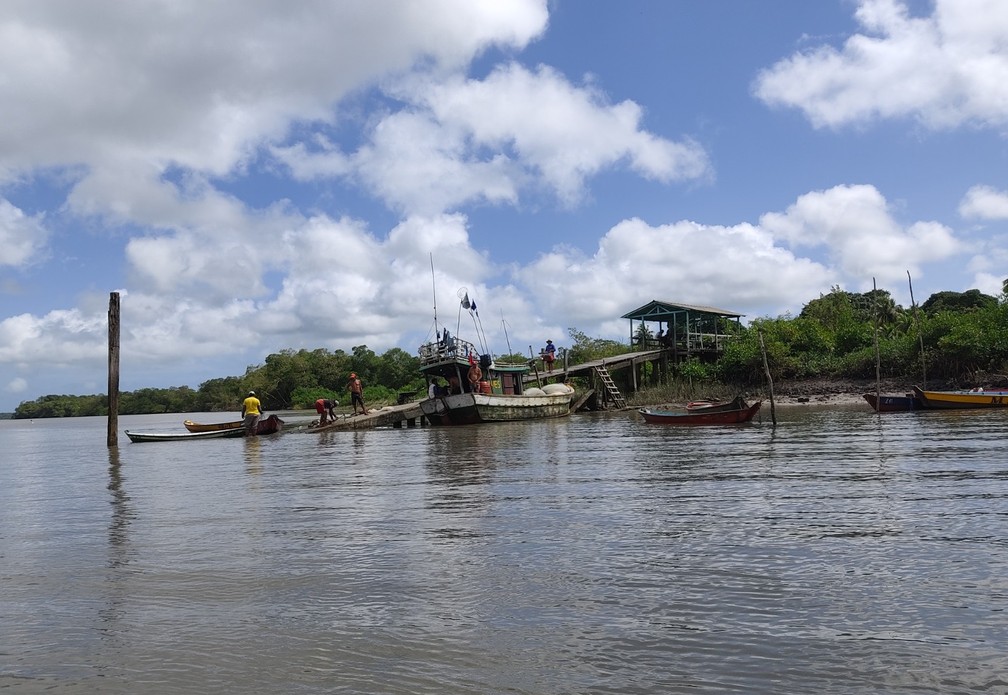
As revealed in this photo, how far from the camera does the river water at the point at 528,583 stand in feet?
15.6

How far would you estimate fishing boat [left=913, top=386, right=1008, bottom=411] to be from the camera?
29.1m

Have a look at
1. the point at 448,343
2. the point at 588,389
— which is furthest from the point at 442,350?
the point at 588,389

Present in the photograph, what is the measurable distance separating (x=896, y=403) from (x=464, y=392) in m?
17.4

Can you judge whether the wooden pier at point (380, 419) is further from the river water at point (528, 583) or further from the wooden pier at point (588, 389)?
the river water at point (528, 583)

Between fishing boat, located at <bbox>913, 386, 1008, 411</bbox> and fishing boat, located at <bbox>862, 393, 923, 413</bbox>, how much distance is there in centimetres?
26

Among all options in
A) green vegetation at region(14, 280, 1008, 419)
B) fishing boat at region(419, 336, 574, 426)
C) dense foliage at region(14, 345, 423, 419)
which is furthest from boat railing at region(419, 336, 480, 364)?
dense foliage at region(14, 345, 423, 419)

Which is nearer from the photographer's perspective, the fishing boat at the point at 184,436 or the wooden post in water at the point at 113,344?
the wooden post in water at the point at 113,344

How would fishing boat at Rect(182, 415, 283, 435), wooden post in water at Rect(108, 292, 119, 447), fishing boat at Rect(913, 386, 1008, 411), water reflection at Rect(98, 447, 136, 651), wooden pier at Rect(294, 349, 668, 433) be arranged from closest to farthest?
1. water reflection at Rect(98, 447, 136, 651)
2. wooden post in water at Rect(108, 292, 119, 447)
3. fishing boat at Rect(913, 386, 1008, 411)
4. fishing boat at Rect(182, 415, 283, 435)
5. wooden pier at Rect(294, 349, 668, 433)

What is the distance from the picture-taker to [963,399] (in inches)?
1180

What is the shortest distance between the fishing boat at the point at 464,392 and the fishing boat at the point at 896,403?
14328 mm

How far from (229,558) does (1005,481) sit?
10.9 meters

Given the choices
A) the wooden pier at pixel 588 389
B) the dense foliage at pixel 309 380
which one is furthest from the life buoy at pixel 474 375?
the dense foliage at pixel 309 380

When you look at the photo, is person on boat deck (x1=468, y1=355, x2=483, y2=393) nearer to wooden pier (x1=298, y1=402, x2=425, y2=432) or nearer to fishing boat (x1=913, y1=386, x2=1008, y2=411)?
wooden pier (x1=298, y1=402, x2=425, y2=432)

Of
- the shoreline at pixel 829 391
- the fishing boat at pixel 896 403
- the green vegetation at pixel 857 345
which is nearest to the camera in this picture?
the fishing boat at pixel 896 403
